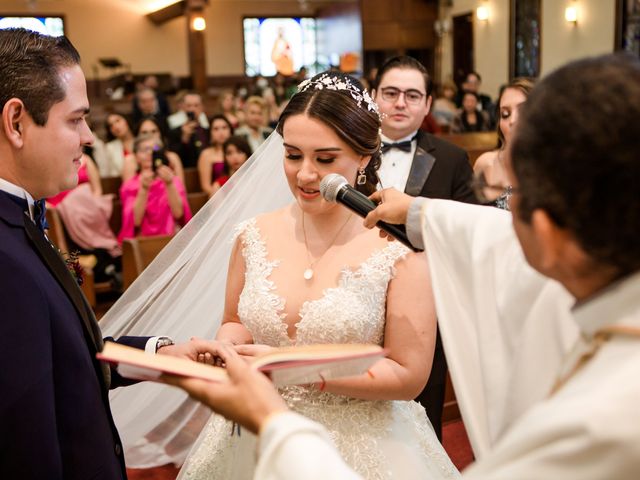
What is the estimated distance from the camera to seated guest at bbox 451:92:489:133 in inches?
436

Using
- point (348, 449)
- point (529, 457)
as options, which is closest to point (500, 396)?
point (529, 457)

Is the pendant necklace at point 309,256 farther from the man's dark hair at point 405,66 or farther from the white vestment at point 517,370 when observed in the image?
the man's dark hair at point 405,66

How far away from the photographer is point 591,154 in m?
0.94

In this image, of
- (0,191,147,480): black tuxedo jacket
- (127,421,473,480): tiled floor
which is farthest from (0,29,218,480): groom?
(127,421,473,480): tiled floor

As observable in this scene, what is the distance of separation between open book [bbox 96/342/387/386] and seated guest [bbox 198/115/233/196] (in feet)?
18.8

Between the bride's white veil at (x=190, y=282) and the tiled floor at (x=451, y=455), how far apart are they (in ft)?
3.62

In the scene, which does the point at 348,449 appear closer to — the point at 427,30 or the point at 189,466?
the point at 189,466

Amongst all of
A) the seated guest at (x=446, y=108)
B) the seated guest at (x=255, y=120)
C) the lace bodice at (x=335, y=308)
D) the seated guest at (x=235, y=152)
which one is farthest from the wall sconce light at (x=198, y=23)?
the lace bodice at (x=335, y=308)

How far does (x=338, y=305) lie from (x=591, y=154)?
126 centimetres

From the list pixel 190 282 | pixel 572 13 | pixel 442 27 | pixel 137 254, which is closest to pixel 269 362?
pixel 190 282

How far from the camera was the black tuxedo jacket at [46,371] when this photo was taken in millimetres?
1470

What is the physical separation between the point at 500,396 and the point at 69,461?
95 cm

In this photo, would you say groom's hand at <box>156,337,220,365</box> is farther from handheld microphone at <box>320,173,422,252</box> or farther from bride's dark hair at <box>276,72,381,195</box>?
bride's dark hair at <box>276,72,381,195</box>

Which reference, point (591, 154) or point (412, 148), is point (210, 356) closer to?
point (591, 154)
